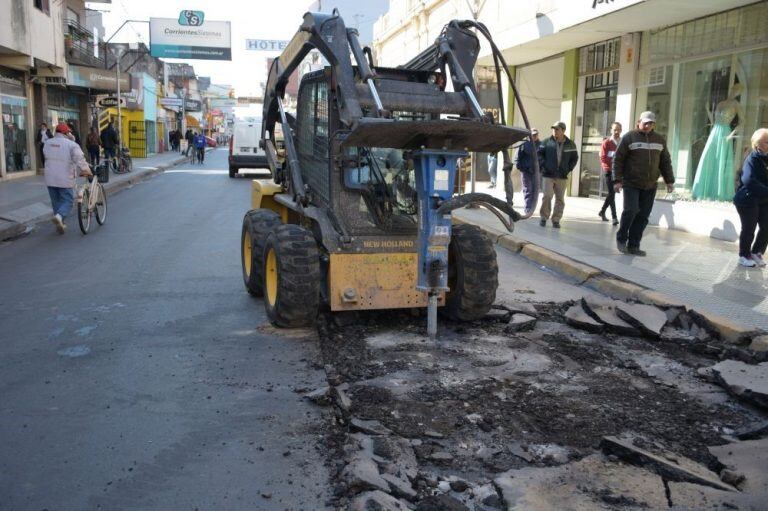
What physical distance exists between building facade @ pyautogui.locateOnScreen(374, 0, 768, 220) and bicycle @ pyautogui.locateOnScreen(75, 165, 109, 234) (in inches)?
391

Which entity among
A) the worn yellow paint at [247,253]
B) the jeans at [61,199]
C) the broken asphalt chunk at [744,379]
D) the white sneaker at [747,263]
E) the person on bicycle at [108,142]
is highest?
the person on bicycle at [108,142]

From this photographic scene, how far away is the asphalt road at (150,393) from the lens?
11.2 feet

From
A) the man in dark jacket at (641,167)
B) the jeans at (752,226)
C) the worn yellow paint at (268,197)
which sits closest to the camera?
the worn yellow paint at (268,197)

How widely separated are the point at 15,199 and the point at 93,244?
656cm

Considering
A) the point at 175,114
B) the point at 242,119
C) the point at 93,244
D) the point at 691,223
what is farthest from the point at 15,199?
the point at 175,114

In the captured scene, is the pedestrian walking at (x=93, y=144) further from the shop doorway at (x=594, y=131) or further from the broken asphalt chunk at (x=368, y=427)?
the broken asphalt chunk at (x=368, y=427)

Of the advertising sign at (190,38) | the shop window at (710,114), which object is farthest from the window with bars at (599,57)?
the advertising sign at (190,38)

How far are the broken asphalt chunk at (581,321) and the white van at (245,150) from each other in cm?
2158

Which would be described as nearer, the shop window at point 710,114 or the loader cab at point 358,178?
the loader cab at point 358,178

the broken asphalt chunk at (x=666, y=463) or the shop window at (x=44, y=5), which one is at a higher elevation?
the shop window at (x=44, y=5)

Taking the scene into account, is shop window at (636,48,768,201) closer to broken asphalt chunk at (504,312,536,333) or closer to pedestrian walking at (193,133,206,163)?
broken asphalt chunk at (504,312,536,333)

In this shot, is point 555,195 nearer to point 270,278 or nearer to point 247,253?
point 247,253

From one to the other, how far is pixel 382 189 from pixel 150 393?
2767 mm

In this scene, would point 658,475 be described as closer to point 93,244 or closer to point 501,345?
point 501,345
